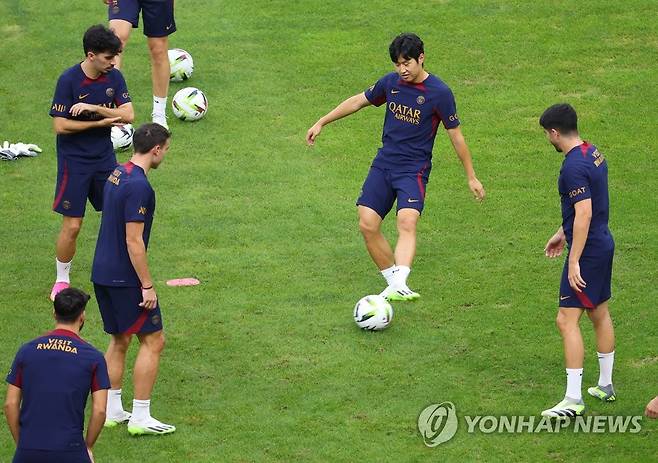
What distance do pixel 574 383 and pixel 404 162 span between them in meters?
3.24

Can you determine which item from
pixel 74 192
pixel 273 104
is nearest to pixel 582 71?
pixel 273 104

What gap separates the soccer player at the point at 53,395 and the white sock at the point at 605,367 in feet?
14.2

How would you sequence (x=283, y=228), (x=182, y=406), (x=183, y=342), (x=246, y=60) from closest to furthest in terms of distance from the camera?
(x=182, y=406) → (x=183, y=342) → (x=283, y=228) → (x=246, y=60)

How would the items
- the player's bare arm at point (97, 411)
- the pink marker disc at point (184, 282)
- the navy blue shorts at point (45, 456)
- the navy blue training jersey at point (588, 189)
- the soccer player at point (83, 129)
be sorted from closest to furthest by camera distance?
the navy blue shorts at point (45, 456), the player's bare arm at point (97, 411), the navy blue training jersey at point (588, 189), the soccer player at point (83, 129), the pink marker disc at point (184, 282)

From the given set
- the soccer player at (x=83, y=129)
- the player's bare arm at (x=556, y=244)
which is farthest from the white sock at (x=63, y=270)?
the player's bare arm at (x=556, y=244)

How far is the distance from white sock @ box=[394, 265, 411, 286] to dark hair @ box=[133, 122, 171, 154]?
329cm

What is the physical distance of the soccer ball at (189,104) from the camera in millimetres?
15914

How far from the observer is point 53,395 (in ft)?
25.0

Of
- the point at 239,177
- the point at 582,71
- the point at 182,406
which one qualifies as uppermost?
the point at 582,71

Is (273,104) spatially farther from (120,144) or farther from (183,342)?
(183,342)

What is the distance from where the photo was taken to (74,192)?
11812 mm

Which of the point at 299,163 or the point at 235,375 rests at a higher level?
the point at 299,163

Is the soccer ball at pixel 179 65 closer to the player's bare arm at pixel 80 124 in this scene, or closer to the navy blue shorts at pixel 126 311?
the player's bare arm at pixel 80 124

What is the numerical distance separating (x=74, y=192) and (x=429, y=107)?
3.61 meters
